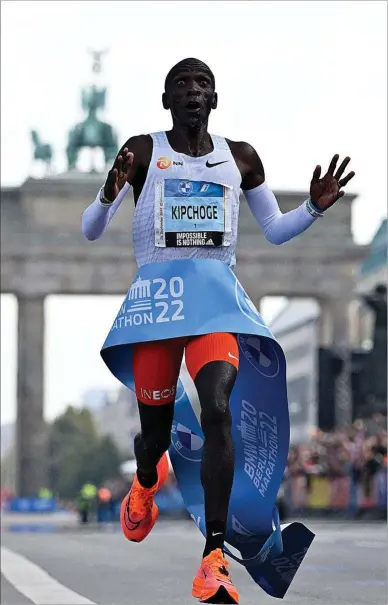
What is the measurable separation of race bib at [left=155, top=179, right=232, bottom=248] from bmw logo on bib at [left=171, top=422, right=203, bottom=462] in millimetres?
794

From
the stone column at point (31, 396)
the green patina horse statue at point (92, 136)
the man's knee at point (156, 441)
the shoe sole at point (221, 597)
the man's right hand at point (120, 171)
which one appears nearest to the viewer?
the shoe sole at point (221, 597)

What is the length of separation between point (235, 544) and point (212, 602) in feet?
2.67

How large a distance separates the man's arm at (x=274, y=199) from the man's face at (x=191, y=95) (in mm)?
270

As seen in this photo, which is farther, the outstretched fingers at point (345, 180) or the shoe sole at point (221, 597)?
the outstretched fingers at point (345, 180)

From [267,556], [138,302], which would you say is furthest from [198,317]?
[267,556]

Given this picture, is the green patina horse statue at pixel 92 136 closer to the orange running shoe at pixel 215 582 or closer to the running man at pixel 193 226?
the running man at pixel 193 226

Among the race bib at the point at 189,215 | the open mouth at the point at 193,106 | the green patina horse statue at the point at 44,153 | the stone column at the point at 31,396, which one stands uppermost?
the green patina horse statue at the point at 44,153

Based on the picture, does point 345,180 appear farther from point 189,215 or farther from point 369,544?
point 369,544

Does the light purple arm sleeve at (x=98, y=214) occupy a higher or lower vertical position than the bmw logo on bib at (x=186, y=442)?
higher

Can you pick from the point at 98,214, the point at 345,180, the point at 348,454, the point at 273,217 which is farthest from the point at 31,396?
the point at 345,180

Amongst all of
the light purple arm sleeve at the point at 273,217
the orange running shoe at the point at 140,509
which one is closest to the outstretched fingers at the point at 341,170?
the light purple arm sleeve at the point at 273,217

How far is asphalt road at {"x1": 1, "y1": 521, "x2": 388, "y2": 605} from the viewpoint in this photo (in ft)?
27.5

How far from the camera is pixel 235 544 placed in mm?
6680

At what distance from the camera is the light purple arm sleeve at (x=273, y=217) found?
6.80m
